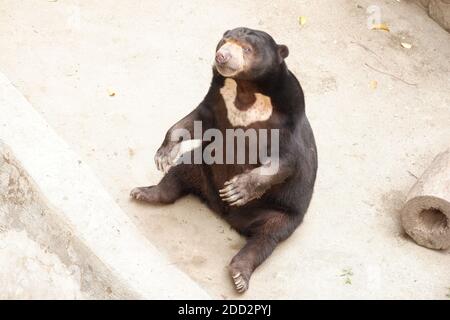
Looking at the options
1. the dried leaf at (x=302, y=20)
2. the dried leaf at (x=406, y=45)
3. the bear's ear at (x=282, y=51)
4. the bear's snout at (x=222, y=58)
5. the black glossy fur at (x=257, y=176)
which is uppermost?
the bear's snout at (x=222, y=58)

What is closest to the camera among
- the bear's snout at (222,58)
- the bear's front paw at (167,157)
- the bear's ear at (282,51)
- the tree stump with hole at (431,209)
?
the bear's snout at (222,58)

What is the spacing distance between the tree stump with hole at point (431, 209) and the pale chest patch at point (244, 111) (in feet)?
3.77

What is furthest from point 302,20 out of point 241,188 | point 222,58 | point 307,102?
point 241,188

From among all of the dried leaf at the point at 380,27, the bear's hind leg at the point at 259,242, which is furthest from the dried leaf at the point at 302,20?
the bear's hind leg at the point at 259,242

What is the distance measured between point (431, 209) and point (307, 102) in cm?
161

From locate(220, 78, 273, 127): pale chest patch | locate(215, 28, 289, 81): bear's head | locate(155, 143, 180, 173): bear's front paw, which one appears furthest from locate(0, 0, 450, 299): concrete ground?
locate(215, 28, 289, 81): bear's head

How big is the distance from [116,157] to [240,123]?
1.03 meters

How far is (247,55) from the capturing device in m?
4.99

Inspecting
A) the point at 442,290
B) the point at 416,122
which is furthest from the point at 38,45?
the point at 442,290

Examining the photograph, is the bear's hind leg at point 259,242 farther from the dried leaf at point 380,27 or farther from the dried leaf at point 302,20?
the dried leaf at point 380,27

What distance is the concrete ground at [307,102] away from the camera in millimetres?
5293
